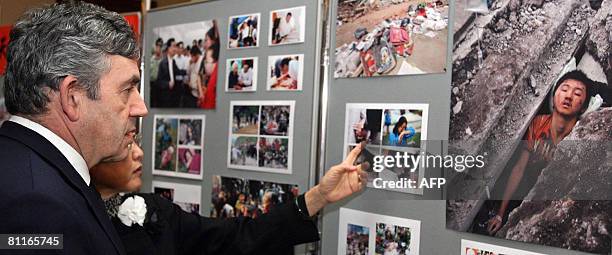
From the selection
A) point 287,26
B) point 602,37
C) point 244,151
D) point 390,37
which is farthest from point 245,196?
point 602,37

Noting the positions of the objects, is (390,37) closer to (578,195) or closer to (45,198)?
(578,195)

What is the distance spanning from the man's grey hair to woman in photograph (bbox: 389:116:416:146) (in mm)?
701

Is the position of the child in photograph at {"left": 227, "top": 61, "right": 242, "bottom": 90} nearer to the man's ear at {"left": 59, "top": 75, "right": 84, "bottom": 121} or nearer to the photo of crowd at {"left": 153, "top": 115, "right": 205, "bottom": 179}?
the photo of crowd at {"left": 153, "top": 115, "right": 205, "bottom": 179}

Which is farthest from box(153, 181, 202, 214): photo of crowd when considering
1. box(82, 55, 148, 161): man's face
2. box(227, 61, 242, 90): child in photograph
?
box(82, 55, 148, 161): man's face

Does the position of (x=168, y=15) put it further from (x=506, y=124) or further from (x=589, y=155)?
(x=589, y=155)

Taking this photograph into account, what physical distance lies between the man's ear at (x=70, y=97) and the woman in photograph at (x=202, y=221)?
388mm

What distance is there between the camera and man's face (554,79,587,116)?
1114mm

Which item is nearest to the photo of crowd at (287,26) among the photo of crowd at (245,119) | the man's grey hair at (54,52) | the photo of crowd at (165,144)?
the photo of crowd at (245,119)

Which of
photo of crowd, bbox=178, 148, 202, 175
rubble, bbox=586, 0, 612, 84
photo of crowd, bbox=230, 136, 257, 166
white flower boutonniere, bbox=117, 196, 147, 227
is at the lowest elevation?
white flower boutonniere, bbox=117, 196, 147, 227

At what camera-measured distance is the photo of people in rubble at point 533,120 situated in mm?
1101

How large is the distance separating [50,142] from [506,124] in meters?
0.93

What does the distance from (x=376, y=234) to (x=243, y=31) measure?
79 centimetres

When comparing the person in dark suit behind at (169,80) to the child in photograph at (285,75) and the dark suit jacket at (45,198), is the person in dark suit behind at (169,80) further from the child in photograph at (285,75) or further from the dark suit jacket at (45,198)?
the dark suit jacket at (45,198)

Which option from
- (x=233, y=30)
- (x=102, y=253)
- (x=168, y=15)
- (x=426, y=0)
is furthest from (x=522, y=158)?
(x=168, y=15)
